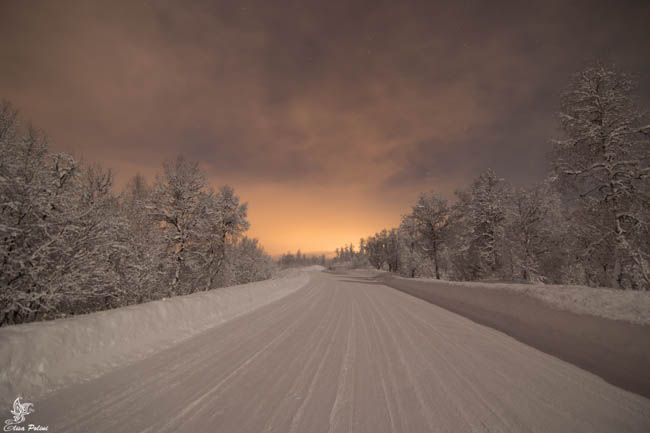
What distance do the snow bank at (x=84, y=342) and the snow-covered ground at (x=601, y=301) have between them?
30.9 feet

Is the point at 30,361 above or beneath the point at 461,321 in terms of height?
above

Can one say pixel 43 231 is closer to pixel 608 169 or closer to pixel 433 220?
pixel 608 169

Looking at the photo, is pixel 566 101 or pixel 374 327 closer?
pixel 374 327

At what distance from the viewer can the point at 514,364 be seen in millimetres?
3902

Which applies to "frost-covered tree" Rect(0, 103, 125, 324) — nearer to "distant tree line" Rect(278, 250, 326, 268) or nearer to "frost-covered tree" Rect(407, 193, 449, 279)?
"frost-covered tree" Rect(407, 193, 449, 279)

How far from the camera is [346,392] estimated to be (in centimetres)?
301

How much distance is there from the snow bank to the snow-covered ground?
943cm

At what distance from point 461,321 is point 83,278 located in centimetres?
1206

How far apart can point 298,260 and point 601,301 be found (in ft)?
480

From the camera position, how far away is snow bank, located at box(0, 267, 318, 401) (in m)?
3.11

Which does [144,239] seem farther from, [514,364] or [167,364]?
[514,364]

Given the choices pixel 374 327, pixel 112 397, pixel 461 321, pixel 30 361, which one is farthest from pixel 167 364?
pixel 461 321

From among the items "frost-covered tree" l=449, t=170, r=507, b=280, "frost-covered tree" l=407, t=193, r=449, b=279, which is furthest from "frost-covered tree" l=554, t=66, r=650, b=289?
"frost-covered tree" l=407, t=193, r=449, b=279

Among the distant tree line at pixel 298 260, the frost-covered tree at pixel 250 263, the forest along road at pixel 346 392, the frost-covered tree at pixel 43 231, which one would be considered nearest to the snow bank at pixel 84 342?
the forest along road at pixel 346 392
